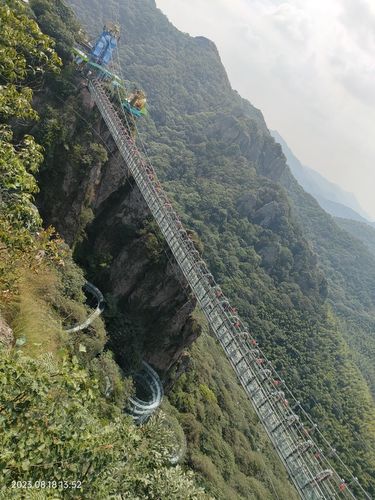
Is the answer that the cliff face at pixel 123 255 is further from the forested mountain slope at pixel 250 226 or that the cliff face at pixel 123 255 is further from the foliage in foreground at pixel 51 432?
the forested mountain slope at pixel 250 226

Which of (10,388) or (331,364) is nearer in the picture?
(10,388)

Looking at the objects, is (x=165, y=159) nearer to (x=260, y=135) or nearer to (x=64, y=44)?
(x=260, y=135)

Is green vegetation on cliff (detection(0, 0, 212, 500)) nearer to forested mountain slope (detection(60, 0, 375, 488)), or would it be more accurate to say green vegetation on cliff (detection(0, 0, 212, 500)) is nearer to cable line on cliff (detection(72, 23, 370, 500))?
cable line on cliff (detection(72, 23, 370, 500))

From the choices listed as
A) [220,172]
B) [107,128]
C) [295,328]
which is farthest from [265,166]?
[107,128]

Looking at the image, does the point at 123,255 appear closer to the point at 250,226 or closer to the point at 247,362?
the point at 247,362

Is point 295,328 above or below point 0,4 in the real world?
below

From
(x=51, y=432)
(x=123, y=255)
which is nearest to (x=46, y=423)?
(x=51, y=432)
